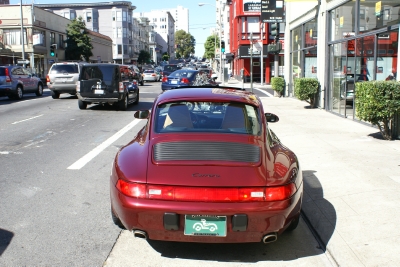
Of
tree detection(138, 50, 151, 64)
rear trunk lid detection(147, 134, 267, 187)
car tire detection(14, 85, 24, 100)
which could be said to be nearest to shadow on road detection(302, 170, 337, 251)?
rear trunk lid detection(147, 134, 267, 187)

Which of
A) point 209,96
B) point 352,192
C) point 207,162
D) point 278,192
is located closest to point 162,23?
point 352,192

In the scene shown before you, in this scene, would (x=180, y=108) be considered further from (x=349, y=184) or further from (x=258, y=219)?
(x=349, y=184)

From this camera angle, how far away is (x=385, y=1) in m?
11.7

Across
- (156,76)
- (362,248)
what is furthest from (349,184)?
(156,76)

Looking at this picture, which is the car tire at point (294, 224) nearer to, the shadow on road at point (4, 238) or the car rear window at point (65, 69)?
the shadow on road at point (4, 238)

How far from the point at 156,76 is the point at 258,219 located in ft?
145

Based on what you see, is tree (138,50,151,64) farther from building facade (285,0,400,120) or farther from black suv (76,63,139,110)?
black suv (76,63,139,110)

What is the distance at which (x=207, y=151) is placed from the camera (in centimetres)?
445

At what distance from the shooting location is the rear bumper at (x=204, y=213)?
12.9 feet

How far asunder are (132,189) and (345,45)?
41.1 ft

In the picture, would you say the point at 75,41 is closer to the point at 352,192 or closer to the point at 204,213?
the point at 352,192

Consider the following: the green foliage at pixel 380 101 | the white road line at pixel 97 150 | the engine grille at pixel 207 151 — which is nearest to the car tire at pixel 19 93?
the white road line at pixel 97 150

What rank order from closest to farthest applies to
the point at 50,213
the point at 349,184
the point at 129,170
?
the point at 129,170 < the point at 50,213 < the point at 349,184

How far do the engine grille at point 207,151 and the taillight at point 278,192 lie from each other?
0.35 metres
